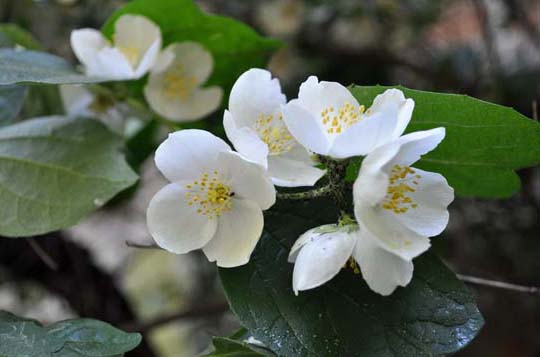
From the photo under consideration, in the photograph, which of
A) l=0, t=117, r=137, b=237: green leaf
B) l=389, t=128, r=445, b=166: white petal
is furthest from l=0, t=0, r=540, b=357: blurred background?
l=389, t=128, r=445, b=166: white petal

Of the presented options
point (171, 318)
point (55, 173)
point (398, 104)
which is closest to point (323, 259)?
point (398, 104)

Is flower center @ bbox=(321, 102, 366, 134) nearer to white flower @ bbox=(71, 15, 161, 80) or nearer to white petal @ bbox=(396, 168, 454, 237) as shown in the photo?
white petal @ bbox=(396, 168, 454, 237)

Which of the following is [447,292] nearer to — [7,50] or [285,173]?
[285,173]

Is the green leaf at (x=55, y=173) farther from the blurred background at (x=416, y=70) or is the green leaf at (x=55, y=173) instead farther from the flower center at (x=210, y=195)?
the blurred background at (x=416, y=70)

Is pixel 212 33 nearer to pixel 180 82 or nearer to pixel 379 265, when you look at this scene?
pixel 180 82

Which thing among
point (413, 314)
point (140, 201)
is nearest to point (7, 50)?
point (413, 314)

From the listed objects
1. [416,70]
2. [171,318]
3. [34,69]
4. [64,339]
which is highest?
[34,69]

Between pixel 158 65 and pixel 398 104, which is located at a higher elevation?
pixel 398 104
